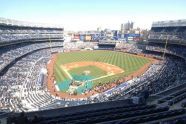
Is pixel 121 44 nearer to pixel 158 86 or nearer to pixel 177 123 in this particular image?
pixel 158 86

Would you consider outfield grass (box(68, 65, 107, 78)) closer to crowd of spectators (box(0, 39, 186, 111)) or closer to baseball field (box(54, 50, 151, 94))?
baseball field (box(54, 50, 151, 94))

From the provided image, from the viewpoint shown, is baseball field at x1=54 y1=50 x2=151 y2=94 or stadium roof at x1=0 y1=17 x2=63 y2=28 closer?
baseball field at x1=54 y1=50 x2=151 y2=94

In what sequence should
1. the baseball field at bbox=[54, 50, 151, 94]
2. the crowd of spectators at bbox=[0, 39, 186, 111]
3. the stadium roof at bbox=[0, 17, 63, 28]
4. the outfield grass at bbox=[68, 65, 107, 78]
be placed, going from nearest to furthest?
the crowd of spectators at bbox=[0, 39, 186, 111] < the baseball field at bbox=[54, 50, 151, 94] < the outfield grass at bbox=[68, 65, 107, 78] < the stadium roof at bbox=[0, 17, 63, 28]

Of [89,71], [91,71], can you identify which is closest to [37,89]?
[89,71]

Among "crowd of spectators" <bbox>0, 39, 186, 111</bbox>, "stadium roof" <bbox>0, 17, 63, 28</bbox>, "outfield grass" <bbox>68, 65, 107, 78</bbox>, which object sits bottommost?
"outfield grass" <bbox>68, 65, 107, 78</bbox>

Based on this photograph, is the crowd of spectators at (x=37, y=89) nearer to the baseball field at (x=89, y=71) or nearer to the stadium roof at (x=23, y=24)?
the baseball field at (x=89, y=71)

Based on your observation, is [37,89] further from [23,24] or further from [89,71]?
[23,24]

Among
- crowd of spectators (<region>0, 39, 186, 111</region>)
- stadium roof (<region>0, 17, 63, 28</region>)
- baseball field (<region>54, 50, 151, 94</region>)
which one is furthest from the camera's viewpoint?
stadium roof (<region>0, 17, 63, 28</region>)

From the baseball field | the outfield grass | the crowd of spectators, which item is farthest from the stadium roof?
the outfield grass

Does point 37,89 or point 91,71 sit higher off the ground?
point 37,89
